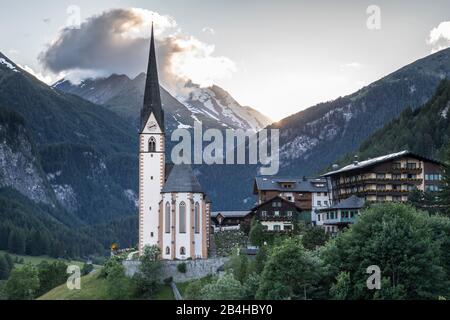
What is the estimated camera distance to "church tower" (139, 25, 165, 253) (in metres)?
111

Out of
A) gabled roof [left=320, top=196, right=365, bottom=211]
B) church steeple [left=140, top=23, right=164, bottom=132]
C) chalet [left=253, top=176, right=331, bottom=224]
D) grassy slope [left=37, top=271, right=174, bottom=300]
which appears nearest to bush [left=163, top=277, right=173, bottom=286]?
grassy slope [left=37, top=271, right=174, bottom=300]

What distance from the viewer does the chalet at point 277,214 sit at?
118 meters

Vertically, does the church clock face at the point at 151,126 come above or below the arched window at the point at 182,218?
above

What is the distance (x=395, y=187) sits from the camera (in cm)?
11812

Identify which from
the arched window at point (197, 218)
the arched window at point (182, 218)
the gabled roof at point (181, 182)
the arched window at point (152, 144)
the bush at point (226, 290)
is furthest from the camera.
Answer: the arched window at point (152, 144)

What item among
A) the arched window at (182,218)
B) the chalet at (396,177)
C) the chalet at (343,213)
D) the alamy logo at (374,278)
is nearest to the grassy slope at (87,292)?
the arched window at (182,218)

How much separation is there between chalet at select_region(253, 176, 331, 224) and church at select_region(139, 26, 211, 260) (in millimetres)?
16413

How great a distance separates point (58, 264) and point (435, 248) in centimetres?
8379

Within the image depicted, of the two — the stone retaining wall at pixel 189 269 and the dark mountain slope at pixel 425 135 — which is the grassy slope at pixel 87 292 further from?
the dark mountain slope at pixel 425 135

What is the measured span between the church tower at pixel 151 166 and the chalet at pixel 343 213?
82.8ft

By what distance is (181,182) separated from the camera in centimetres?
11119

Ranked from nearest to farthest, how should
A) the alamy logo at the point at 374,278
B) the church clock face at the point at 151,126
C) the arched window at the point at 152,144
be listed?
1. the alamy logo at the point at 374,278
2. the arched window at the point at 152,144
3. the church clock face at the point at 151,126
